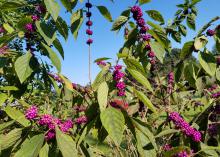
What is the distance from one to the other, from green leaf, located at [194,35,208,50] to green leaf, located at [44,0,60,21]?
0.78 metres

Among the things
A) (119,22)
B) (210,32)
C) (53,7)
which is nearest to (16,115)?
(53,7)

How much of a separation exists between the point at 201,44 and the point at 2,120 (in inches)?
51.1

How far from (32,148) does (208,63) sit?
1.08m

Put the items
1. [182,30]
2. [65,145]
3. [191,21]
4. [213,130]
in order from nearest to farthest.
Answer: [65,145], [213,130], [191,21], [182,30]

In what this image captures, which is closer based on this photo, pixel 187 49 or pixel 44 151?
pixel 44 151

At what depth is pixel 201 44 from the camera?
191cm

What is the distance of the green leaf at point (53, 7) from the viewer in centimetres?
167

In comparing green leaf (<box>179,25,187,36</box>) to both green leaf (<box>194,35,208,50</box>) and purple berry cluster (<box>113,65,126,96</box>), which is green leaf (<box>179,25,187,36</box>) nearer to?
green leaf (<box>194,35,208,50</box>)

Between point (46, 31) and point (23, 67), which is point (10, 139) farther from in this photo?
point (46, 31)

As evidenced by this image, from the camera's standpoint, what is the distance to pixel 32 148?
4.67 ft

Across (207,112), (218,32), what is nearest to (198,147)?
(207,112)

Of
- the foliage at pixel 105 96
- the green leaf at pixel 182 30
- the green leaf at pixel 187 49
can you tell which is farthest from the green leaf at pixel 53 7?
the green leaf at pixel 182 30

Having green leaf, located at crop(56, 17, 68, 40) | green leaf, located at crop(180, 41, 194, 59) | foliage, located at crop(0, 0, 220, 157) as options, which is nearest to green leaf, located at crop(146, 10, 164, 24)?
foliage, located at crop(0, 0, 220, 157)

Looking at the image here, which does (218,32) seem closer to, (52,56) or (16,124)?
(52,56)
